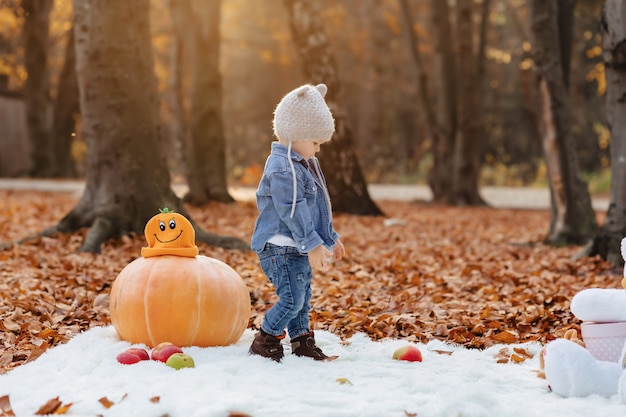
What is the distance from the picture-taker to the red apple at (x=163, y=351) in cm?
434

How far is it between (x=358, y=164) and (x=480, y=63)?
669cm

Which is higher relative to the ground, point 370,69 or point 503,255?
point 370,69

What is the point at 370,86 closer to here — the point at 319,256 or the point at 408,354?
the point at 408,354

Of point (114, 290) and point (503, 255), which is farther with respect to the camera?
point (503, 255)

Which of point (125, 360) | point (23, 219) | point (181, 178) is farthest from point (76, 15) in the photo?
point (181, 178)

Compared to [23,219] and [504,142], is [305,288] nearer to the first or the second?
[23,219]

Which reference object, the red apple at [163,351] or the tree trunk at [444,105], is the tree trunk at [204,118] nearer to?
the tree trunk at [444,105]

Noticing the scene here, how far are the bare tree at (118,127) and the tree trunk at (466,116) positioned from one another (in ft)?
30.5

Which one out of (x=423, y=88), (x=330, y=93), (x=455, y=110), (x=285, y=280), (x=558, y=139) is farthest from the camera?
(x=423, y=88)

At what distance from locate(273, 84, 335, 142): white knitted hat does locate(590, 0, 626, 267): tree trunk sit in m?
4.40

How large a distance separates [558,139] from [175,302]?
667cm

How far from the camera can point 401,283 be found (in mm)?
7520

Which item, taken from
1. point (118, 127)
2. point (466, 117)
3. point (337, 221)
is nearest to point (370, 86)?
point (466, 117)

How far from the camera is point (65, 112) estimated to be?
24500 millimetres
